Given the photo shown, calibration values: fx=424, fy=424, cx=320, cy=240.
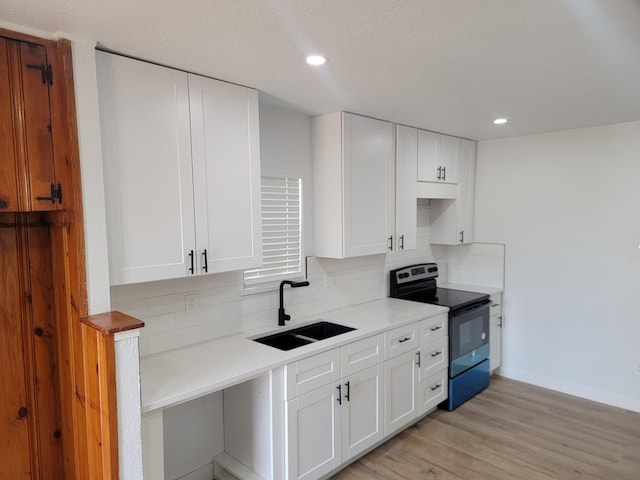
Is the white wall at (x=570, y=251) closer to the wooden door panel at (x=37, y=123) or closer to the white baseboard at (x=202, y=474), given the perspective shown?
the white baseboard at (x=202, y=474)

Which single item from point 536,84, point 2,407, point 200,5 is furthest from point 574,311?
point 2,407

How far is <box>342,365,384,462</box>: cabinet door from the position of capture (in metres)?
2.66

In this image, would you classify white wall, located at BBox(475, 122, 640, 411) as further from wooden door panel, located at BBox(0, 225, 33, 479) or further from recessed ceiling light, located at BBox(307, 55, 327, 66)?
wooden door panel, located at BBox(0, 225, 33, 479)

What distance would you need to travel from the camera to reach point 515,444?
306cm

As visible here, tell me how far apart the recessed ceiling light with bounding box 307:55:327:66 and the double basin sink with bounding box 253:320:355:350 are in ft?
5.34

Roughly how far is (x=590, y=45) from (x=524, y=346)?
3.04 m

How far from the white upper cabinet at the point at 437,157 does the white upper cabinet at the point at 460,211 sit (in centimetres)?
13

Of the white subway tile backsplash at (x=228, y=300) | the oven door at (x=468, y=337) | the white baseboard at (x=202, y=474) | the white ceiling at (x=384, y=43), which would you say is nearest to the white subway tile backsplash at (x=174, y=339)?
the white subway tile backsplash at (x=228, y=300)

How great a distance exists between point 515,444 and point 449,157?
244 centimetres

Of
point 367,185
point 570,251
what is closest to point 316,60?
point 367,185

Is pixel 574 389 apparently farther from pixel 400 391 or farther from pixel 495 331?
pixel 400 391

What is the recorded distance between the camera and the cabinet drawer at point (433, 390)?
10.8ft

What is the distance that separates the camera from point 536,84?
7.92 feet

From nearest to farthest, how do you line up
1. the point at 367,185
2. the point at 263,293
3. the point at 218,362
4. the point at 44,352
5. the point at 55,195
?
the point at 55,195 → the point at 44,352 → the point at 218,362 → the point at 263,293 → the point at 367,185
